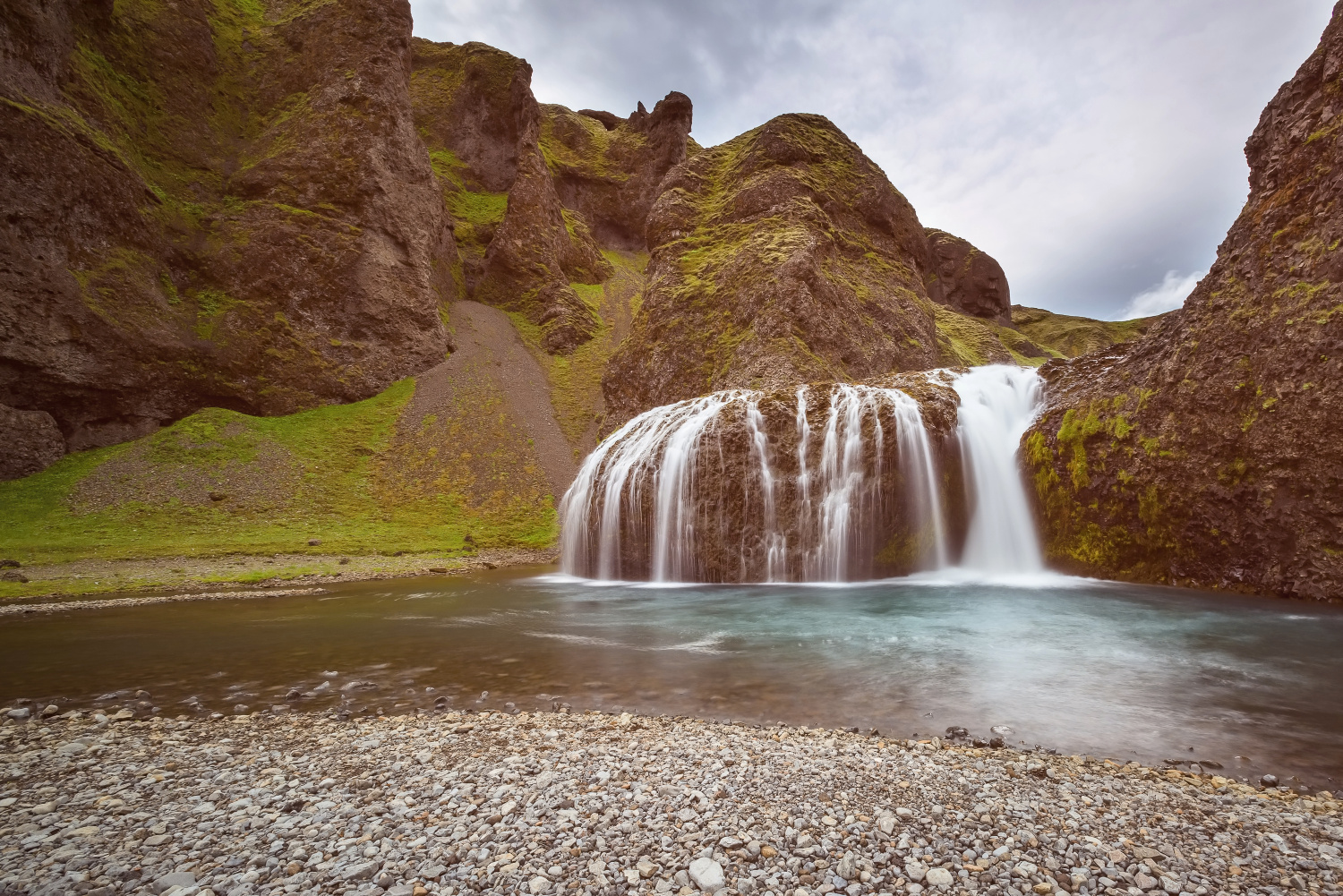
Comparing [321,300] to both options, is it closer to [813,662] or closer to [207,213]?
[207,213]

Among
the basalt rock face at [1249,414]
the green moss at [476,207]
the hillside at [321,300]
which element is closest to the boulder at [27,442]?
the hillside at [321,300]

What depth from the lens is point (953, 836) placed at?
362 cm

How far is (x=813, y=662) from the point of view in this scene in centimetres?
876

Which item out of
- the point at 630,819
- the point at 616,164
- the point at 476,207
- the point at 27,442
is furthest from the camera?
the point at 616,164

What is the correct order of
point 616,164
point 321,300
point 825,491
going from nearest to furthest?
point 825,491
point 321,300
point 616,164

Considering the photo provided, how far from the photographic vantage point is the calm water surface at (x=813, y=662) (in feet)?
20.6

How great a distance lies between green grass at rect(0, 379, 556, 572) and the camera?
1016 inches

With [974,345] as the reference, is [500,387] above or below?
below

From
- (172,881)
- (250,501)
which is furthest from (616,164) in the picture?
(172,881)

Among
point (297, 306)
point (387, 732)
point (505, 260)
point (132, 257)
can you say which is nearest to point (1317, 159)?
point (387, 732)

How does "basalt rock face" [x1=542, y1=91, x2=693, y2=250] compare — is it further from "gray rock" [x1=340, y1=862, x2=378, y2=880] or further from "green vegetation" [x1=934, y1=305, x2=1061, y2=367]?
"gray rock" [x1=340, y1=862, x2=378, y2=880]

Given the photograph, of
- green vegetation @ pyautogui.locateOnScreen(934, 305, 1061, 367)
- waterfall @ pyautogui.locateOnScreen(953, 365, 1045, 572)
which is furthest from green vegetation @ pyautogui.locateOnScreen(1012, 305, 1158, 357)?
waterfall @ pyautogui.locateOnScreen(953, 365, 1045, 572)

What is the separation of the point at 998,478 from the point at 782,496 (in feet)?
25.2

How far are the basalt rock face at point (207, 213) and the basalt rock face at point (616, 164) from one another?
37.1 m
